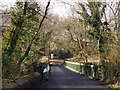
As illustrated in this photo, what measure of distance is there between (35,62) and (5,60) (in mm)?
8742

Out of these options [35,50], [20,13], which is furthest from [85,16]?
[20,13]

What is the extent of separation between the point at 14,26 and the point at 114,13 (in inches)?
562

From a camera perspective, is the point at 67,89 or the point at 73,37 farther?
the point at 73,37

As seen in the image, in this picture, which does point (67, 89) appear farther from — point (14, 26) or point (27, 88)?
point (14, 26)

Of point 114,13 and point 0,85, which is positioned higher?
point 114,13

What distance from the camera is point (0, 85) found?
664 cm

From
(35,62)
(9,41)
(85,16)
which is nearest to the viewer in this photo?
(9,41)

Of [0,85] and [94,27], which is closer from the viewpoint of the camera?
[0,85]

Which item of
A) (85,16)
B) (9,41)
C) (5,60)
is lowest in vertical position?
(5,60)

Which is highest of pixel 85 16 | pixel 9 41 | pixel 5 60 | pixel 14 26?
pixel 85 16

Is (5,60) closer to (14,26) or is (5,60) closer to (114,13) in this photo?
(14,26)

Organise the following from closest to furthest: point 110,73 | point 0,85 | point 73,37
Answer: point 0,85 → point 110,73 → point 73,37

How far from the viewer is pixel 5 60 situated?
30.0 ft

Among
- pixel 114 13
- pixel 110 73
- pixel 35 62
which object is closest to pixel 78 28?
pixel 114 13
